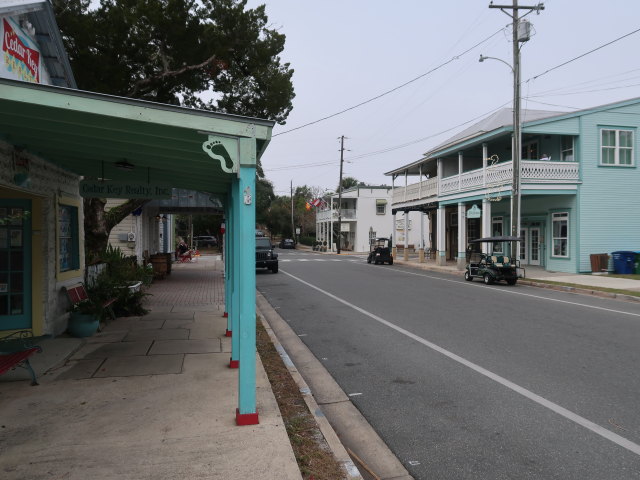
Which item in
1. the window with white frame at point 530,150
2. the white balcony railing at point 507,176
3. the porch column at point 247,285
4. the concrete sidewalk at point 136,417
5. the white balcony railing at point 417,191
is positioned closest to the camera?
the concrete sidewalk at point 136,417

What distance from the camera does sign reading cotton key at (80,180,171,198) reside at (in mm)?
7406

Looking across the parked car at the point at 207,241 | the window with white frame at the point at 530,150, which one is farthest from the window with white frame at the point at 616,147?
the parked car at the point at 207,241

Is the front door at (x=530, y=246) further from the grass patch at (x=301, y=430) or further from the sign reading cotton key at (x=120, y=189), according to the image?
the sign reading cotton key at (x=120, y=189)

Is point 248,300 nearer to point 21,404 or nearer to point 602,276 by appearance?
point 21,404

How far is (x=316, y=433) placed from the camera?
14.6 feet

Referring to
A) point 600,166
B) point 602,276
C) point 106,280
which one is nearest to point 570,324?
point 106,280

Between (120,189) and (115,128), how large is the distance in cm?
313

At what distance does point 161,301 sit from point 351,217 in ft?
144

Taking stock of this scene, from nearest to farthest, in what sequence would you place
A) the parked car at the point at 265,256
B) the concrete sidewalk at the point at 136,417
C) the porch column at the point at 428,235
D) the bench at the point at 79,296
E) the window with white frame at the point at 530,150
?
the concrete sidewalk at the point at 136,417
the bench at the point at 79,296
the parked car at the point at 265,256
the window with white frame at the point at 530,150
the porch column at the point at 428,235

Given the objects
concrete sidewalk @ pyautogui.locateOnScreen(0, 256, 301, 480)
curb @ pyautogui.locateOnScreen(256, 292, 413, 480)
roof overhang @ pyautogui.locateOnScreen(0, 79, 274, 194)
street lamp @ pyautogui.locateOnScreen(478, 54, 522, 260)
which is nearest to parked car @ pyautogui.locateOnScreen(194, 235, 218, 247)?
street lamp @ pyautogui.locateOnScreen(478, 54, 522, 260)

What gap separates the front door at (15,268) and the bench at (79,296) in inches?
36.0

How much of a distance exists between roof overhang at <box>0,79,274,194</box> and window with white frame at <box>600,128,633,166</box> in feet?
69.8

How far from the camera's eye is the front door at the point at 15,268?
723cm

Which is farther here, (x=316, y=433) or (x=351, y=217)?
(x=351, y=217)
